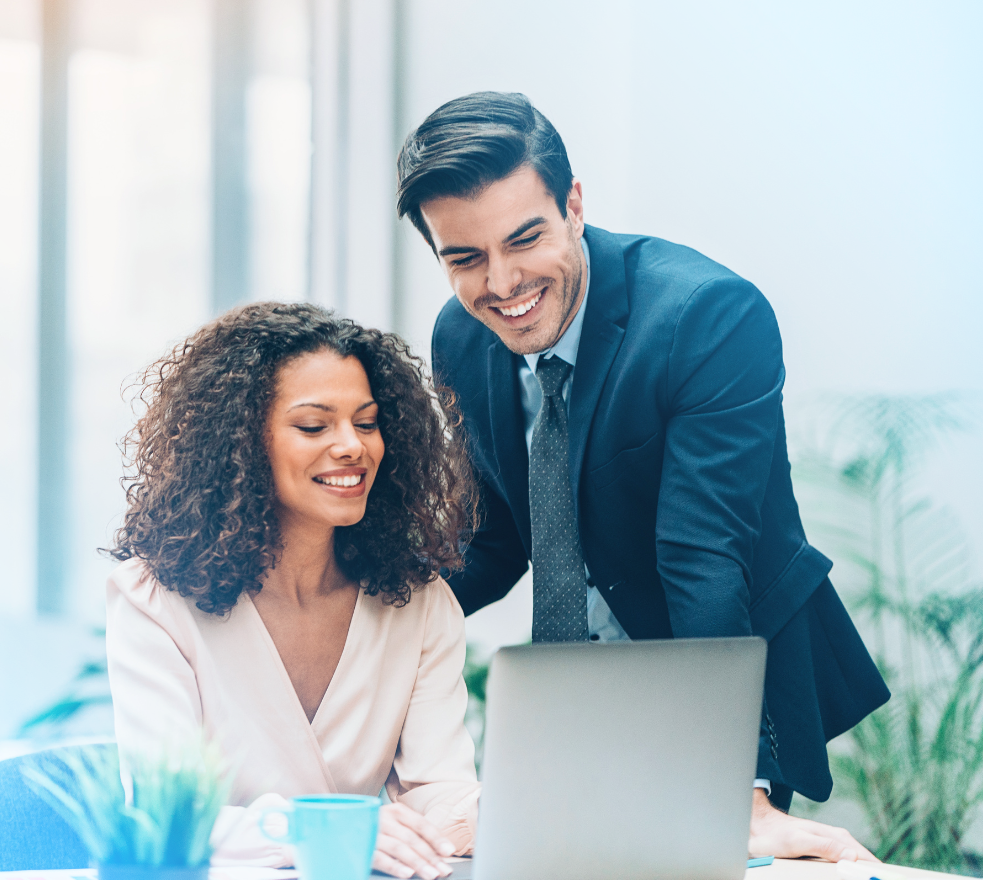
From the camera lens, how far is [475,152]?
1.66 m

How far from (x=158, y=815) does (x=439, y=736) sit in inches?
29.9

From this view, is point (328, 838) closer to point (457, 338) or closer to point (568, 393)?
point (568, 393)

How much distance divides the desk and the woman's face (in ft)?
1.87

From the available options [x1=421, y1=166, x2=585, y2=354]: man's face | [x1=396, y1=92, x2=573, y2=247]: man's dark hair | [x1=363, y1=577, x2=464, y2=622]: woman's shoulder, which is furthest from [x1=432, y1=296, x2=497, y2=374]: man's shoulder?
[x1=363, y1=577, x2=464, y2=622]: woman's shoulder

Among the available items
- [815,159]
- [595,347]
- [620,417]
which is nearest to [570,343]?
[595,347]

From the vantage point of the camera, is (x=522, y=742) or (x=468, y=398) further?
(x=468, y=398)

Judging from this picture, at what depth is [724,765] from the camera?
34.9 inches

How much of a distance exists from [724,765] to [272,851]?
483mm

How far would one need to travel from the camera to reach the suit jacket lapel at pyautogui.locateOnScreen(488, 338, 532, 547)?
6.10 ft

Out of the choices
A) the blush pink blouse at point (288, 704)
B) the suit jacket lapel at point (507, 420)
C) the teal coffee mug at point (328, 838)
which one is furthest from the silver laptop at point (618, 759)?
the suit jacket lapel at point (507, 420)

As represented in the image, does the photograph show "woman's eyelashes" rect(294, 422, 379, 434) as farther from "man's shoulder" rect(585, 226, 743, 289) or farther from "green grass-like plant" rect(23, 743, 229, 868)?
"green grass-like plant" rect(23, 743, 229, 868)

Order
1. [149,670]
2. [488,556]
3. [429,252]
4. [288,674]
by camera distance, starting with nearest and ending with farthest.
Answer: [149,670], [288,674], [488,556], [429,252]

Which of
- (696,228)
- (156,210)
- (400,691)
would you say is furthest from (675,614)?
(156,210)

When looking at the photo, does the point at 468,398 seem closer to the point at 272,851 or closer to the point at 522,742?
the point at 272,851
